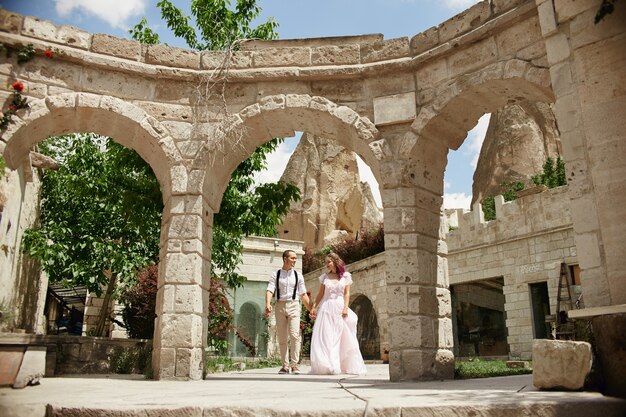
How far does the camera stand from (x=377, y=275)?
1630 cm

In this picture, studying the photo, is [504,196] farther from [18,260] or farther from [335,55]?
[18,260]

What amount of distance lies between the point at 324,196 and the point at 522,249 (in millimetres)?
14674

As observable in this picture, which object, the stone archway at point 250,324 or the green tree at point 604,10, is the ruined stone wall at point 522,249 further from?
the green tree at point 604,10

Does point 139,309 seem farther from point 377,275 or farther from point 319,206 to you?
point 319,206

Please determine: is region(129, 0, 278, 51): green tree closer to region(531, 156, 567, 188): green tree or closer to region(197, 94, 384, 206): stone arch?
region(197, 94, 384, 206): stone arch

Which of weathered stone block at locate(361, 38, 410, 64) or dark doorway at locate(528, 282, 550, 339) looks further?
dark doorway at locate(528, 282, 550, 339)

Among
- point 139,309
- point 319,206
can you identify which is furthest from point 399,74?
point 319,206

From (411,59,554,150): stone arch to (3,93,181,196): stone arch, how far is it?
9.62ft

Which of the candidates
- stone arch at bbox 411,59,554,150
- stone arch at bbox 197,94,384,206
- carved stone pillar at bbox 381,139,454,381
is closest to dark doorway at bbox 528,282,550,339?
carved stone pillar at bbox 381,139,454,381

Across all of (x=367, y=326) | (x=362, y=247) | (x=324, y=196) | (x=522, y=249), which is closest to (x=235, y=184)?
(x=522, y=249)

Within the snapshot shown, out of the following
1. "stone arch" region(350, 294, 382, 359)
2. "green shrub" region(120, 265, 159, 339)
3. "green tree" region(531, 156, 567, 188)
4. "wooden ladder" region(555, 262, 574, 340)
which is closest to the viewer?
"wooden ladder" region(555, 262, 574, 340)

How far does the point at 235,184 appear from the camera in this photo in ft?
29.1

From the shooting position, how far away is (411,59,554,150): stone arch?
5383 mm

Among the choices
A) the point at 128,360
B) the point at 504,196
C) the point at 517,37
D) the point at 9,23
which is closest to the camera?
the point at 517,37
